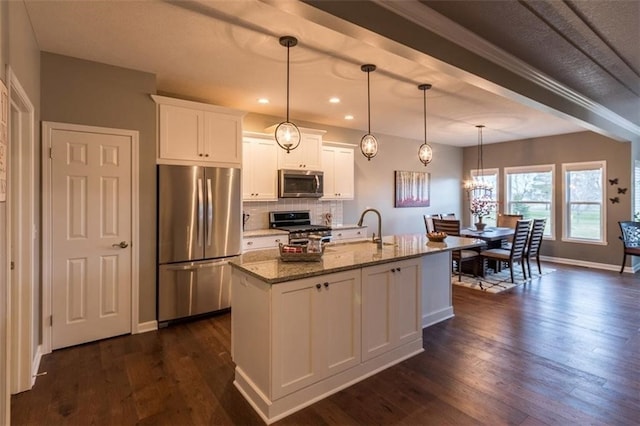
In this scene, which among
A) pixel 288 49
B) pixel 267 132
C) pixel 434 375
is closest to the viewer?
pixel 434 375

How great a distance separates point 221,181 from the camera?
3.91 m

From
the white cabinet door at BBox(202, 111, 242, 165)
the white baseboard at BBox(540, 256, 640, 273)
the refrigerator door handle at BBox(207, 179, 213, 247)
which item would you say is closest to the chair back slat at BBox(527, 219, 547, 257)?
the white baseboard at BBox(540, 256, 640, 273)

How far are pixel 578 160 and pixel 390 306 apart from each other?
20.5 ft

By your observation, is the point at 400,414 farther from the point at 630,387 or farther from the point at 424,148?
the point at 424,148

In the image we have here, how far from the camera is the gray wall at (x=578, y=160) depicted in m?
6.08

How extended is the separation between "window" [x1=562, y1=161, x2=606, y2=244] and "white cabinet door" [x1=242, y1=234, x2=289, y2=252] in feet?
19.7

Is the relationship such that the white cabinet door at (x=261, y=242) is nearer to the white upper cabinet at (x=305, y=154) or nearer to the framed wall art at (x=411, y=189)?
the white upper cabinet at (x=305, y=154)

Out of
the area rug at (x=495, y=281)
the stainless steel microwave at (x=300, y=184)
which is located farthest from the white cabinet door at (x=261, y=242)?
the area rug at (x=495, y=281)

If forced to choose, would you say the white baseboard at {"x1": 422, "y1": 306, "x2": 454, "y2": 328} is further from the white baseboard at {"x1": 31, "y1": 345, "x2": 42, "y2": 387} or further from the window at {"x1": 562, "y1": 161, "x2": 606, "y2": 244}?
the window at {"x1": 562, "y1": 161, "x2": 606, "y2": 244}

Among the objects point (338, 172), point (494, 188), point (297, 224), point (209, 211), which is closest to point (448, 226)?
point (338, 172)

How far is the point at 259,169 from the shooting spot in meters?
4.84

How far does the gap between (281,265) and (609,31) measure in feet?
10.4

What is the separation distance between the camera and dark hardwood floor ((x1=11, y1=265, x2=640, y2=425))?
212 centimetres

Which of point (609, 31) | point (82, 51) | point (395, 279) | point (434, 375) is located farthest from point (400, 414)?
point (82, 51)
